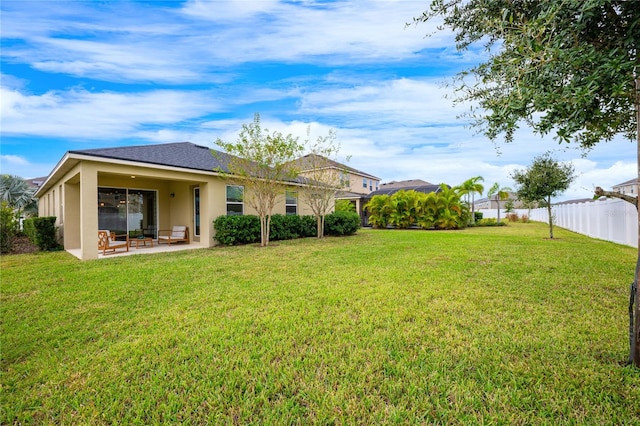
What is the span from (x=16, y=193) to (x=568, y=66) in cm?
2819

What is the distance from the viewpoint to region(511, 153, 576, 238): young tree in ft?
44.3

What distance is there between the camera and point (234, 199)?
13.8 m

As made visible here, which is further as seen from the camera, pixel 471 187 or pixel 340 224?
pixel 471 187

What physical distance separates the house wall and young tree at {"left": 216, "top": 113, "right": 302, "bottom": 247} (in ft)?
5.41

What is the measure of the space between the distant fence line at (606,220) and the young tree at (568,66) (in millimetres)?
10993

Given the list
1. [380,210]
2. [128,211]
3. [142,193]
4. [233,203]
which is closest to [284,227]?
[233,203]

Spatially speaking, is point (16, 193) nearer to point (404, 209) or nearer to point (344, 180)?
point (344, 180)

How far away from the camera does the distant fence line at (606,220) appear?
10.8 m

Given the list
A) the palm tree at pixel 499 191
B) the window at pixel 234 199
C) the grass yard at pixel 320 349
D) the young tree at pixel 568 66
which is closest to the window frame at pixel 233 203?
the window at pixel 234 199

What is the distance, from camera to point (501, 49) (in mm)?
3369

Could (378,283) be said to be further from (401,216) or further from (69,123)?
A: (401,216)

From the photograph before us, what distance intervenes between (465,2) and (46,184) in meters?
18.9

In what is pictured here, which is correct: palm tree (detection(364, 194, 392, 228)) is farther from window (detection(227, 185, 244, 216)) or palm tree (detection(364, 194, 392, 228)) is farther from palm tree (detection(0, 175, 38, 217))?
palm tree (detection(0, 175, 38, 217))

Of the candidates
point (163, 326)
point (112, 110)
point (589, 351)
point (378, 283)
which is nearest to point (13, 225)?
point (112, 110)
